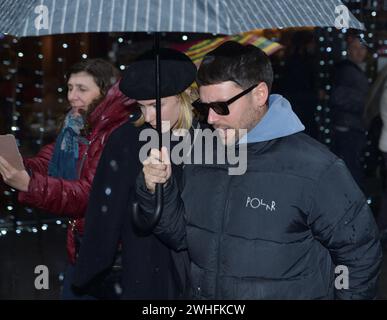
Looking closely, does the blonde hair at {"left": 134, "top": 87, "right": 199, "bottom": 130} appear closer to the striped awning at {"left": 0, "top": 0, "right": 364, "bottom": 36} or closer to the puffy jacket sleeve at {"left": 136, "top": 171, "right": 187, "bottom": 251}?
the puffy jacket sleeve at {"left": 136, "top": 171, "right": 187, "bottom": 251}

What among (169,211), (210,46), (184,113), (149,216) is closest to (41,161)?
(184,113)

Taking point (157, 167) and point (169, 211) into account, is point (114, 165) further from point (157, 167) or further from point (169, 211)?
point (157, 167)

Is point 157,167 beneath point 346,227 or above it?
above

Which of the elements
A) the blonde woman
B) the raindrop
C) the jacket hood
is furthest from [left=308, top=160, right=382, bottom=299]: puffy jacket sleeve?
the raindrop

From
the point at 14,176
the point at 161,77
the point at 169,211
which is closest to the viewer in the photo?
the point at 169,211

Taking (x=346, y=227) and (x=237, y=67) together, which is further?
(x=237, y=67)

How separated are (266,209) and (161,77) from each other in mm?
940

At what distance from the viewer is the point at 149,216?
12.4 feet

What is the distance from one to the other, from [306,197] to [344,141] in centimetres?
643

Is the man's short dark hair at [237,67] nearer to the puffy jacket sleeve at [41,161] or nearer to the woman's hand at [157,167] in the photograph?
the woman's hand at [157,167]

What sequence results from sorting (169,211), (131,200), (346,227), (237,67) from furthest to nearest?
1. (131,200)
2. (169,211)
3. (237,67)
4. (346,227)

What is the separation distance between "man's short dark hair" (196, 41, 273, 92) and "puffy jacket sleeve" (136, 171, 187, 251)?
0.47 m

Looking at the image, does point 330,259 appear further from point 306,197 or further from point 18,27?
point 18,27

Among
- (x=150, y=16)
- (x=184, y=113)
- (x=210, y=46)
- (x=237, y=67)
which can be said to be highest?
(x=210, y=46)
